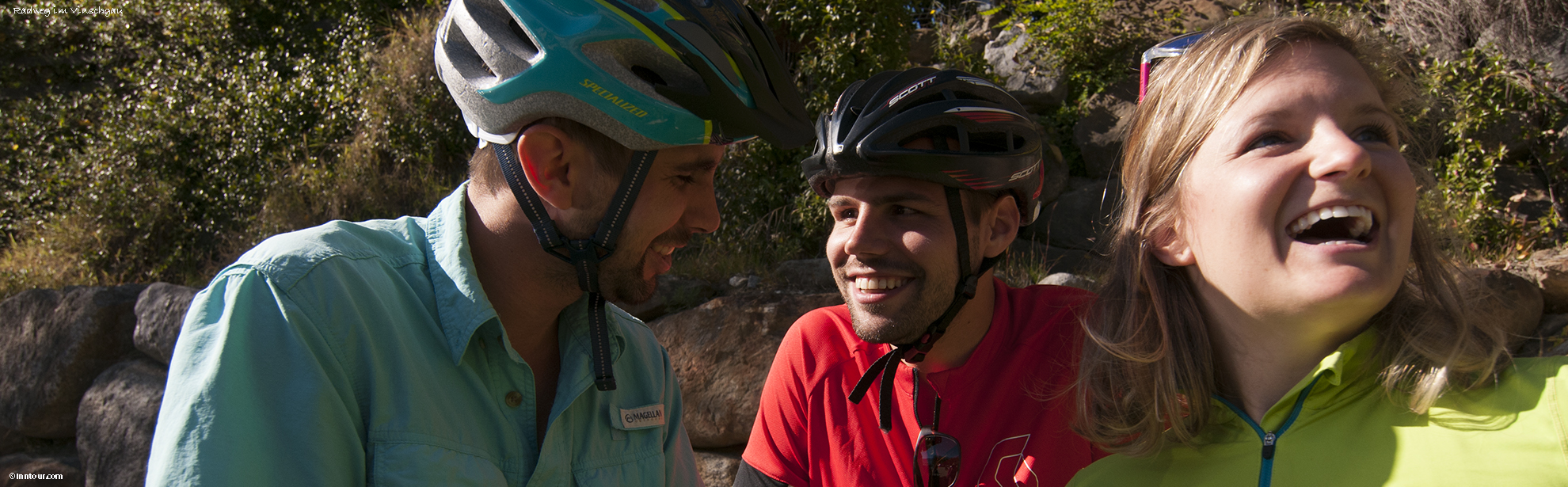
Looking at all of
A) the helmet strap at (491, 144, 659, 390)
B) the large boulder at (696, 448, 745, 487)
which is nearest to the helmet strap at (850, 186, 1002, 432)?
the helmet strap at (491, 144, 659, 390)

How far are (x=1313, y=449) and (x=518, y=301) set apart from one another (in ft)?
5.60

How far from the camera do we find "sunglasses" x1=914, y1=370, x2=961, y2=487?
2176 mm

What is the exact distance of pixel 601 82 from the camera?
183 centimetres

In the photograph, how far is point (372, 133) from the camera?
7.70 metres

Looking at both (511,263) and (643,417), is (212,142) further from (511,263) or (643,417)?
(643,417)

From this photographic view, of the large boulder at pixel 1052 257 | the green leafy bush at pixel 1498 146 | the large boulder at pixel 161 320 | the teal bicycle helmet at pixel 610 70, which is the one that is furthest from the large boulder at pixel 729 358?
the large boulder at pixel 161 320

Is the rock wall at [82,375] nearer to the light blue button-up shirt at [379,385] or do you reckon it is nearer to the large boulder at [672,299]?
the large boulder at [672,299]

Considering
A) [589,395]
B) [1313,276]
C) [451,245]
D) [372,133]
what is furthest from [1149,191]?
[372,133]

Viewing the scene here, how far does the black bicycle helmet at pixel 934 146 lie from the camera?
2.28 metres

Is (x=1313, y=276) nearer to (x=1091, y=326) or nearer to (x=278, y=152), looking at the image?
(x=1091, y=326)

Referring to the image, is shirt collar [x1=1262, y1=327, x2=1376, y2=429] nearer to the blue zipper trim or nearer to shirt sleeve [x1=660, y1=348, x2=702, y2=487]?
the blue zipper trim

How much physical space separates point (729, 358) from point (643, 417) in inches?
102

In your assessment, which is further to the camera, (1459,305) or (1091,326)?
(1091,326)

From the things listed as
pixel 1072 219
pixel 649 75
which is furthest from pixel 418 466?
pixel 1072 219
